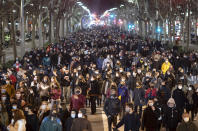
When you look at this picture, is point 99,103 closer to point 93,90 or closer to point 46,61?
point 93,90

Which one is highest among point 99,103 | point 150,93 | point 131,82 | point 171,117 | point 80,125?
point 131,82

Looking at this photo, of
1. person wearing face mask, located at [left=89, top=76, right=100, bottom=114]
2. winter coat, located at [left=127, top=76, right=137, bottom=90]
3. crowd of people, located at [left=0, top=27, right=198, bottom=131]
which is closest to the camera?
crowd of people, located at [left=0, top=27, right=198, bottom=131]

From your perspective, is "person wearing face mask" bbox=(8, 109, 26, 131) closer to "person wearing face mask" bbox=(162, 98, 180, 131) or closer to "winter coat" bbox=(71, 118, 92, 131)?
"winter coat" bbox=(71, 118, 92, 131)

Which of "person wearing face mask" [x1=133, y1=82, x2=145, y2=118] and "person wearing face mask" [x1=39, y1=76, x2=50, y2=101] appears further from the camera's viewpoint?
"person wearing face mask" [x1=39, y1=76, x2=50, y2=101]

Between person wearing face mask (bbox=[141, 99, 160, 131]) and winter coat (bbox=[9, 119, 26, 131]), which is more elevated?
winter coat (bbox=[9, 119, 26, 131])

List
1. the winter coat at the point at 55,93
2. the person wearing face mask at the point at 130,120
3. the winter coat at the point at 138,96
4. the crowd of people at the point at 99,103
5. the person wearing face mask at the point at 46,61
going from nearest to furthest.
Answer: the crowd of people at the point at 99,103
the person wearing face mask at the point at 130,120
the winter coat at the point at 138,96
the winter coat at the point at 55,93
the person wearing face mask at the point at 46,61

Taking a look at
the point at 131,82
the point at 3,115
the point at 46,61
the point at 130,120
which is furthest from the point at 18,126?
the point at 46,61

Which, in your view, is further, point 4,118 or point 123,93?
point 123,93

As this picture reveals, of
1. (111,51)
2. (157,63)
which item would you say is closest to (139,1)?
(111,51)

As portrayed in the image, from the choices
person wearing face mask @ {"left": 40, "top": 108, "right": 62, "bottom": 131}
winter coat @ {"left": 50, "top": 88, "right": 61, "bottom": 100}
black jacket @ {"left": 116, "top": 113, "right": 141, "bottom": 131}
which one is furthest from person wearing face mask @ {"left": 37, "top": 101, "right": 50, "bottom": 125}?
winter coat @ {"left": 50, "top": 88, "right": 61, "bottom": 100}

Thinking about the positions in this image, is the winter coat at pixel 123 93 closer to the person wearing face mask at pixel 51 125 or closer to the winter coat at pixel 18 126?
the person wearing face mask at pixel 51 125

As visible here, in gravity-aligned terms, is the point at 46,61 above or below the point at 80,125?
above

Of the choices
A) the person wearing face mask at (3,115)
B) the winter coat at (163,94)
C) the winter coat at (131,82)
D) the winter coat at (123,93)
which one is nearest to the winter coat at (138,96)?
the winter coat at (123,93)

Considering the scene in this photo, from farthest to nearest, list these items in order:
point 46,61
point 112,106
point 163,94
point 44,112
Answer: point 46,61
point 163,94
point 112,106
point 44,112
